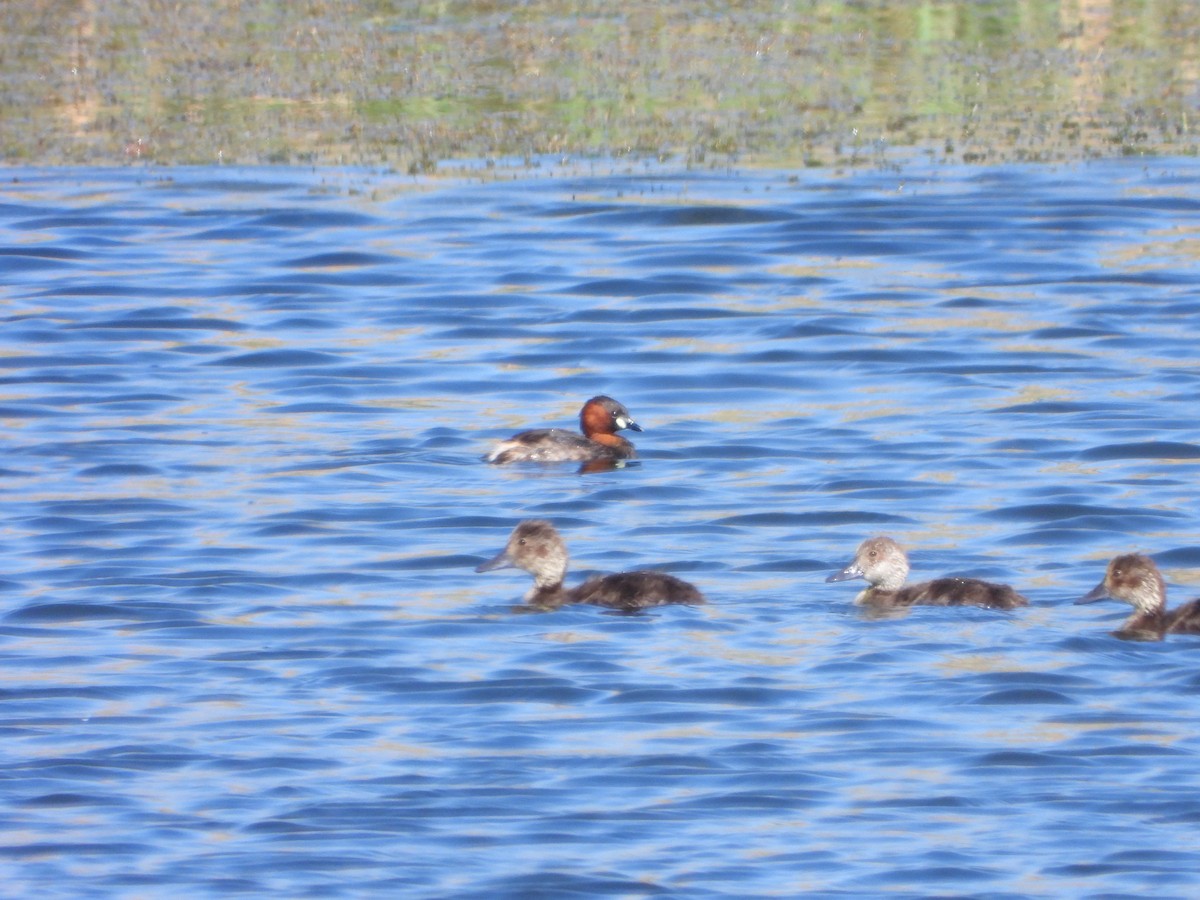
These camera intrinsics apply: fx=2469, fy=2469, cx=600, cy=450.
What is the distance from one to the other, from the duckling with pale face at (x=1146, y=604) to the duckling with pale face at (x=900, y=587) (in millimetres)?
492

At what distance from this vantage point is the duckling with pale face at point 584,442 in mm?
13922

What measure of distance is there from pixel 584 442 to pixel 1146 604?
15.6ft

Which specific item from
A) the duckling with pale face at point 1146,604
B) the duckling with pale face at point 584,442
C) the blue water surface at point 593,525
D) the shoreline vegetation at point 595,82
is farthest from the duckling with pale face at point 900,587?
the shoreline vegetation at point 595,82

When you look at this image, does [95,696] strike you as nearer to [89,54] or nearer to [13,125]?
[13,125]

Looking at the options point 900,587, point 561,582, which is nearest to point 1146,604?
point 900,587

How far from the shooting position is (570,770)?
840 centimetres

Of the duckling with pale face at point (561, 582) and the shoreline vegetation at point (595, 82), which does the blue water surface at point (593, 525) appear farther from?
the shoreline vegetation at point (595, 82)

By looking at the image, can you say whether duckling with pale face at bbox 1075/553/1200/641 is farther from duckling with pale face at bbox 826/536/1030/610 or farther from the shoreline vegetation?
the shoreline vegetation

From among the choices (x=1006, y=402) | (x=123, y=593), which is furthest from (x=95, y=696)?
(x=1006, y=402)

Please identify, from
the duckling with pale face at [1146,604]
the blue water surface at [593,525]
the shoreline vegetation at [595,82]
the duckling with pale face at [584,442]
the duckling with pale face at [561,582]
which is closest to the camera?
the blue water surface at [593,525]

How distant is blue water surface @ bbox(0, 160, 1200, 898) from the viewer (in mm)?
7812

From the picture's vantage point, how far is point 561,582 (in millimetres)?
10836

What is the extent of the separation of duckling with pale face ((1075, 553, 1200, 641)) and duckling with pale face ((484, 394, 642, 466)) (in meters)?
4.48

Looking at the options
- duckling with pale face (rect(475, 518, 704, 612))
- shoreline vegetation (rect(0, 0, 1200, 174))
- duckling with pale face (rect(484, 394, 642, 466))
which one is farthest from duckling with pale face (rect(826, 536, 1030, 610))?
shoreline vegetation (rect(0, 0, 1200, 174))
